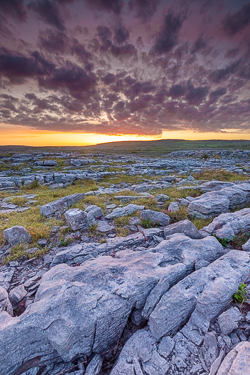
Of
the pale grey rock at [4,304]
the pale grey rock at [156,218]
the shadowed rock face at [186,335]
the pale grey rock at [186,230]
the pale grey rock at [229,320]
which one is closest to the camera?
the shadowed rock face at [186,335]

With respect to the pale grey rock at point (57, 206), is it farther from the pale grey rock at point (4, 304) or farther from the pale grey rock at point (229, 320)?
the pale grey rock at point (229, 320)

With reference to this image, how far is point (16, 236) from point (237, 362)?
898 cm

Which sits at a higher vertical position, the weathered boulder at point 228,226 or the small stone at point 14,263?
the weathered boulder at point 228,226

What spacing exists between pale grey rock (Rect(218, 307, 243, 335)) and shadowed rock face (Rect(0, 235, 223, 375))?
55.7 inches

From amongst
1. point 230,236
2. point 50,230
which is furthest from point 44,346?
point 230,236

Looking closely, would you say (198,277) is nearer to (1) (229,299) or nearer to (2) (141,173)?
(1) (229,299)

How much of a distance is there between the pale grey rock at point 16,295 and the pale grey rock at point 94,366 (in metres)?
2.93

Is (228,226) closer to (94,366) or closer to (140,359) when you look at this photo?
(140,359)

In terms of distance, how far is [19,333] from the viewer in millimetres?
3549

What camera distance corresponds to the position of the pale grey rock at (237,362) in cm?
284

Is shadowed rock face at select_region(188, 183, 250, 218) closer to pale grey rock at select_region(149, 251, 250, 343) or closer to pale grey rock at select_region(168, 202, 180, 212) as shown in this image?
pale grey rock at select_region(168, 202, 180, 212)

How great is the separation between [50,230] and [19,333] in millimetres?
5755

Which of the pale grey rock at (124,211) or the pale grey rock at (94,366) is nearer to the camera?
the pale grey rock at (94,366)

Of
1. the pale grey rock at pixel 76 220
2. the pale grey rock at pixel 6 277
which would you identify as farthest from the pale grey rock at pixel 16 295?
the pale grey rock at pixel 76 220
